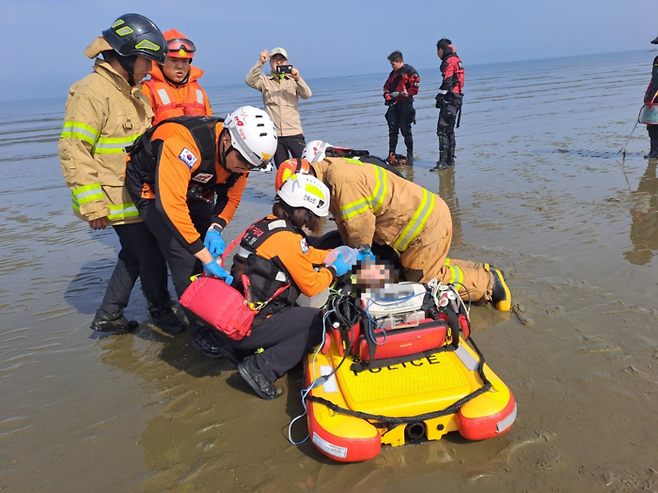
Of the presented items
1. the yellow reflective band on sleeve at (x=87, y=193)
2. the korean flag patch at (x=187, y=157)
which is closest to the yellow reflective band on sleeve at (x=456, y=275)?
the korean flag patch at (x=187, y=157)

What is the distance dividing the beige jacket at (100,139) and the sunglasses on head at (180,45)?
639 mm

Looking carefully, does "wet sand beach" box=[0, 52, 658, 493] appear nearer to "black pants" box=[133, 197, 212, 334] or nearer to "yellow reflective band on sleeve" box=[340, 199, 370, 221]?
"black pants" box=[133, 197, 212, 334]

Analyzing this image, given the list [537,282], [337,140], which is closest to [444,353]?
[537,282]

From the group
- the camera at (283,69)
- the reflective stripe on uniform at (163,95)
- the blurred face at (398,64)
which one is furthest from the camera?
the blurred face at (398,64)

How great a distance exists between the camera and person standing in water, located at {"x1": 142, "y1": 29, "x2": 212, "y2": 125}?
14.1ft

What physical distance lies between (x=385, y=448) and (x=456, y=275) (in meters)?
1.89

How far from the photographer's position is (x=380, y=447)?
275 cm

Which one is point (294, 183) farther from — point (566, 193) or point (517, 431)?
point (566, 193)

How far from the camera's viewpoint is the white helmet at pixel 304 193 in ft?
10.5

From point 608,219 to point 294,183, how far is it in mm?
4814

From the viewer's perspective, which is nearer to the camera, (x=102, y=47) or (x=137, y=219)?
(x=102, y=47)

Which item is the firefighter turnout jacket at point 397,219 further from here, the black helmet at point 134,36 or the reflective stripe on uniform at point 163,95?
the reflective stripe on uniform at point 163,95

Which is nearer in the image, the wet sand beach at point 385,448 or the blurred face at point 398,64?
the wet sand beach at point 385,448

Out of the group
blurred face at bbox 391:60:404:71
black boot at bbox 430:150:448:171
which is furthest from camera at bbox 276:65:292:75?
black boot at bbox 430:150:448:171
